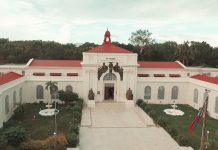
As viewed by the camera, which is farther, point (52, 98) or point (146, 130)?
point (52, 98)

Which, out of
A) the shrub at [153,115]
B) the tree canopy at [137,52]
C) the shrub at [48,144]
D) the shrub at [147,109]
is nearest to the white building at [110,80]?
the shrub at [147,109]

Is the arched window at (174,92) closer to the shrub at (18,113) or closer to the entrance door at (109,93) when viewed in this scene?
the entrance door at (109,93)

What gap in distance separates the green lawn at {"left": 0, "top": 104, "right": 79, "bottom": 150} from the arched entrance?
840 cm

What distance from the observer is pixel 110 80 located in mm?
43625

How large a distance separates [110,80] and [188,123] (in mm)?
15541

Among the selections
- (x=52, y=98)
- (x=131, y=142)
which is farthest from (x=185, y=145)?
(x=52, y=98)

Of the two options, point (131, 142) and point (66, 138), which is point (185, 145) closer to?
point (131, 142)

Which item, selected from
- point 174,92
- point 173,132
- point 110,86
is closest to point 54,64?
point 110,86

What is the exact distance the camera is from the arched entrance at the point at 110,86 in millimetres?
43500

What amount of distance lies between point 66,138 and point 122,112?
50.5 feet

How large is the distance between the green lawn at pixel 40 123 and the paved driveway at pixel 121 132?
91.4 inches

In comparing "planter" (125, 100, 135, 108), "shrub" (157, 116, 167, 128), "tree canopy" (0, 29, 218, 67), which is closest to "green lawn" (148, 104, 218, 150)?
"shrub" (157, 116, 167, 128)

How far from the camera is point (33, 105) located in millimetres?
40969

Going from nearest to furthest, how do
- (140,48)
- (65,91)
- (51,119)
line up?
(51,119) < (65,91) < (140,48)
